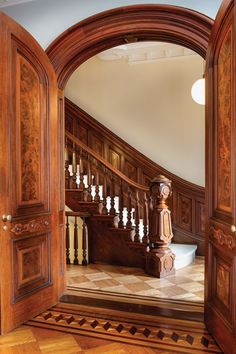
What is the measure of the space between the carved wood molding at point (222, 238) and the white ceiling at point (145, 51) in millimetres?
3265

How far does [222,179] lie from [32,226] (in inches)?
59.9

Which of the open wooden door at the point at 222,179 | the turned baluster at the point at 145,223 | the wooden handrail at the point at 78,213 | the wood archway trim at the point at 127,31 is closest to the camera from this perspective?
the open wooden door at the point at 222,179

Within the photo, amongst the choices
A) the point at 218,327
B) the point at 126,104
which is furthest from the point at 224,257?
the point at 126,104

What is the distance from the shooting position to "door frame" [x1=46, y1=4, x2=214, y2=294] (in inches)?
105

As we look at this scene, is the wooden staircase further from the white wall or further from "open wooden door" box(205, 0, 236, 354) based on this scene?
"open wooden door" box(205, 0, 236, 354)

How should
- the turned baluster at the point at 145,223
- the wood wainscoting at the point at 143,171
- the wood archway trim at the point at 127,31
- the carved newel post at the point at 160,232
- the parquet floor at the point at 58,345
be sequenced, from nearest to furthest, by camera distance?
the parquet floor at the point at 58,345 → the wood archway trim at the point at 127,31 → the carved newel post at the point at 160,232 → the turned baluster at the point at 145,223 → the wood wainscoting at the point at 143,171

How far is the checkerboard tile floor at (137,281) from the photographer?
3.27m

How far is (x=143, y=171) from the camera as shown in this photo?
5.11 meters

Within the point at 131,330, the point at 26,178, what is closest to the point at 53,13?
the point at 26,178

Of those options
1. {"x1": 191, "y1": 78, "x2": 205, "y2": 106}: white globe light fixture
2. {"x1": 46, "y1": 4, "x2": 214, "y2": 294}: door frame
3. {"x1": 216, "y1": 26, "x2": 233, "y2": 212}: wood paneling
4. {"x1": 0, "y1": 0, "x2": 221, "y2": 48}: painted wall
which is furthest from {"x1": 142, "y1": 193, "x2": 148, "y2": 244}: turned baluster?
{"x1": 0, "y1": 0, "x2": 221, "y2": 48}: painted wall

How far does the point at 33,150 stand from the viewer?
107 inches

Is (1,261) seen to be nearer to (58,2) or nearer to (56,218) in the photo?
(56,218)

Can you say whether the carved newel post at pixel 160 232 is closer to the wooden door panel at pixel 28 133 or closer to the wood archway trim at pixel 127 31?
the wooden door panel at pixel 28 133

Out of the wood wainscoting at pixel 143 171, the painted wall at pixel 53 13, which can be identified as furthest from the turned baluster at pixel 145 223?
the painted wall at pixel 53 13
